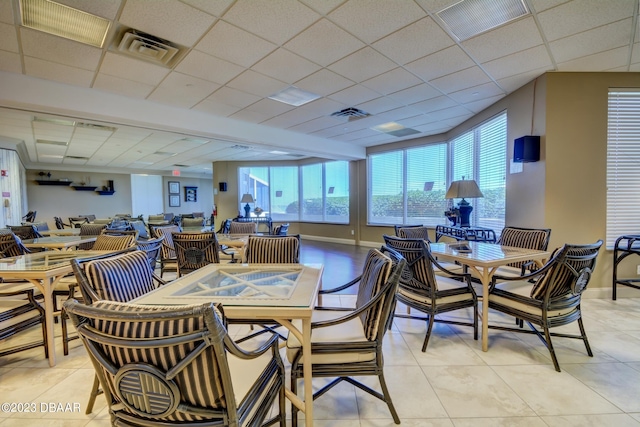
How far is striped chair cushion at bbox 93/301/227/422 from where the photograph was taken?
0.86m

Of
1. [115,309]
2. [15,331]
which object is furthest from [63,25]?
[115,309]

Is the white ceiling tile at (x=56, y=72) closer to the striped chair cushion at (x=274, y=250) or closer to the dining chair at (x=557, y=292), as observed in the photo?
the striped chair cushion at (x=274, y=250)

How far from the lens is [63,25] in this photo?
2.52m

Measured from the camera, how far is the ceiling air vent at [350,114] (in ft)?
16.0

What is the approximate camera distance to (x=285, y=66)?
3268 millimetres

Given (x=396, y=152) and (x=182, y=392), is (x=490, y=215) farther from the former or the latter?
(x=182, y=392)

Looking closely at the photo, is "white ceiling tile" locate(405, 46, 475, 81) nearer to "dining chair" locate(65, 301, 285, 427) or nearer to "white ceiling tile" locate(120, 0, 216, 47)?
"white ceiling tile" locate(120, 0, 216, 47)

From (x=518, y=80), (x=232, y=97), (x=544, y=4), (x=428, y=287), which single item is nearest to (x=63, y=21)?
(x=232, y=97)

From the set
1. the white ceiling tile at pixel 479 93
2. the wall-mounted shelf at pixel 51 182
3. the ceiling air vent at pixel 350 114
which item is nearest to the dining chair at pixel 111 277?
the ceiling air vent at pixel 350 114

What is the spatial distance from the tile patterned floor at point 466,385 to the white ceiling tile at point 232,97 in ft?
10.3

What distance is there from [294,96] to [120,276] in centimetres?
338

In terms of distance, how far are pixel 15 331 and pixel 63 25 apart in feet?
8.38

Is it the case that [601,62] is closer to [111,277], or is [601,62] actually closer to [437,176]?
[437,176]

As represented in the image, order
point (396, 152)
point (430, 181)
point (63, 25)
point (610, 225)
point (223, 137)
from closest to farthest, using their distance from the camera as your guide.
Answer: point (63, 25)
point (610, 225)
point (223, 137)
point (430, 181)
point (396, 152)
